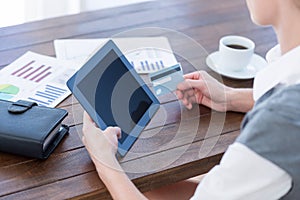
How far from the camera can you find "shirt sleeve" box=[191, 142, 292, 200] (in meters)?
0.74

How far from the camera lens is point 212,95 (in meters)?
1.23

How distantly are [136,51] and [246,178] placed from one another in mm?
639

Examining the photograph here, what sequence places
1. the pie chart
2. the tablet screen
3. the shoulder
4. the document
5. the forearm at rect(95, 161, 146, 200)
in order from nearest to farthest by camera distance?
1. the shoulder
2. the forearm at rect(95, 161, 146, 200)
3. the tablet screen
4. the pie chart
5. the document

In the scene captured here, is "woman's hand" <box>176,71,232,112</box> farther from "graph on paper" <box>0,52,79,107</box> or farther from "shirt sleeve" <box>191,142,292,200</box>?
"shirt sleeve" <box>191,142,292,200</box>

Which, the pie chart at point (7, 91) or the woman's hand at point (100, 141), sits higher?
the pie chart at point (7, 91)

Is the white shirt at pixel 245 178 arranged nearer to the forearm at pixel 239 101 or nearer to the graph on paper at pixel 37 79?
the forearm at pixel 239 101

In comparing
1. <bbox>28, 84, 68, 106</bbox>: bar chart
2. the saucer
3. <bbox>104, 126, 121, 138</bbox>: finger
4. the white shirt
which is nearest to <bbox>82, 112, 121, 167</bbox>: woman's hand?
<bbox>104, 126, 121, 138</bbox>: finger

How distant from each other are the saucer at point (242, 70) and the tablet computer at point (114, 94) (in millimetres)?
213

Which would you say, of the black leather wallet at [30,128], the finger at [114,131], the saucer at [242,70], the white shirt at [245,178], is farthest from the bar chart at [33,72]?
the white shirt at [245,178]

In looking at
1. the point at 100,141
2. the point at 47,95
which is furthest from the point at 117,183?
the point at 47,95

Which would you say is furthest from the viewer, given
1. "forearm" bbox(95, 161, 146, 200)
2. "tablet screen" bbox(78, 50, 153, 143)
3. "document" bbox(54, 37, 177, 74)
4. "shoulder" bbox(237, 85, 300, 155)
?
"document" bbox(54, 37, 177, 74)

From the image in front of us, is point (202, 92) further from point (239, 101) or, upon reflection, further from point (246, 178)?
point (246, 178)

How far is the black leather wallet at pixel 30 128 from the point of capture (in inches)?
39.6

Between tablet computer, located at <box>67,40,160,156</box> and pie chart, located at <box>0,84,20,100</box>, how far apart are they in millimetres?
184
